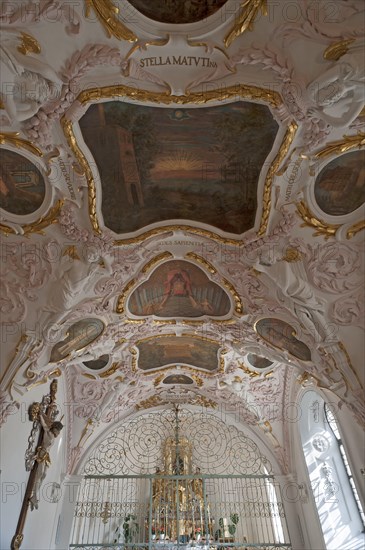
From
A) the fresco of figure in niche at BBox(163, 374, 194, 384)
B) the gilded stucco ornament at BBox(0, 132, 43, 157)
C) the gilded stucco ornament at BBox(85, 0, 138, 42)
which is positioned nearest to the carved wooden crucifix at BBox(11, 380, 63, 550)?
the fresco of figure in niche at BBox(163, 374, 194, 384)

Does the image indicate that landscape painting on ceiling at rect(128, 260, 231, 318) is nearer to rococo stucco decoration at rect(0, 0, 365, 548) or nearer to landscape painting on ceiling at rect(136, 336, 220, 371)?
rococo stucco decoration at rect(0, 0, 365, 548)

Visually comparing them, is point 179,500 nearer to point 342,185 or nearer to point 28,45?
point 342,185

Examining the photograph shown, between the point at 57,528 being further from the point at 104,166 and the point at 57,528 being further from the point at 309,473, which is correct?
the point at 104,166

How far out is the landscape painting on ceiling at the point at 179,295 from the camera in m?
9.34

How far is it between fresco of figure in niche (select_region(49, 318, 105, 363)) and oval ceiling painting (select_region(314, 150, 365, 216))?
631 centimetres

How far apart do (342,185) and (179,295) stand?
192 inches

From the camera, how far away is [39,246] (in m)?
7.95

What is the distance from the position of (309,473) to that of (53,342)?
947 centimetres

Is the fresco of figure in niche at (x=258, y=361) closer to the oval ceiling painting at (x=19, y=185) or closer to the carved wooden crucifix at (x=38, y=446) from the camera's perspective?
the carved wooden crucifix at (x=38, y=446)

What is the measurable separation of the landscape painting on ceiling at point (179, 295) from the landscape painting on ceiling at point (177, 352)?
6.31ft

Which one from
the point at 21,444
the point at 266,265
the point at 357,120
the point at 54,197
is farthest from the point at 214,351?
the point at 357,120

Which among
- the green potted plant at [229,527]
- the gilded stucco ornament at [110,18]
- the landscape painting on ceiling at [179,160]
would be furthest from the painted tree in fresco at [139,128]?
the green potted plant at [229,527]

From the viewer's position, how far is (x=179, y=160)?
684 cm

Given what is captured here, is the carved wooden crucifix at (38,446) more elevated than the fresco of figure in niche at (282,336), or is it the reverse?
the fresco of figure in niche at (282,336)
